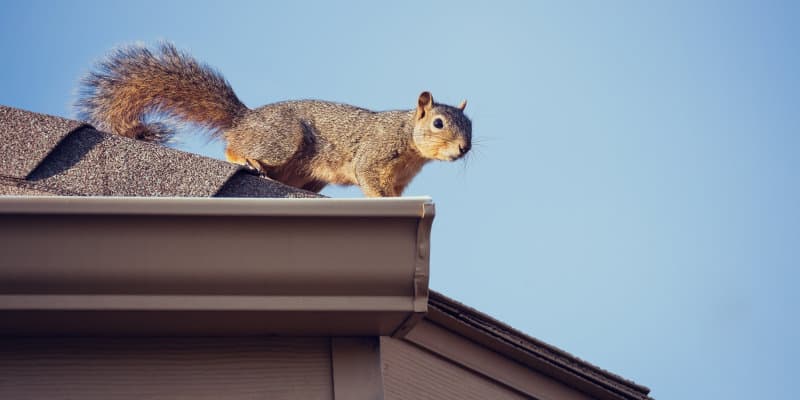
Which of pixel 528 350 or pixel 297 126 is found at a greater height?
pixel 297 126

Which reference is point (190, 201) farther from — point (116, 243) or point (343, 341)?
point (343, 341)

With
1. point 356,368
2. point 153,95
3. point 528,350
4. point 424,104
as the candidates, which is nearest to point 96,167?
point 356,368

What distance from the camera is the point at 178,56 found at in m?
5.28

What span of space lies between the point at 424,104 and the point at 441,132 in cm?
41

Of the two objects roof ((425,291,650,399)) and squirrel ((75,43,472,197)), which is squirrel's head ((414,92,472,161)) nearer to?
squirrel ((75,43,472,197))

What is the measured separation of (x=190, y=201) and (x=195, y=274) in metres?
0.12

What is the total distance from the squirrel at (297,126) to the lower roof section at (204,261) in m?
2.95

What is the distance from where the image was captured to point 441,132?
592 cm

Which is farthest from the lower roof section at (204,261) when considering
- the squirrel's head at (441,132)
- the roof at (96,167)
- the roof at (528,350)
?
the squirrel's head at (441,132)

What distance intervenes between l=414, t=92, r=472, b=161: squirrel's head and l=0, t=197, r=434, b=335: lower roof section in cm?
418

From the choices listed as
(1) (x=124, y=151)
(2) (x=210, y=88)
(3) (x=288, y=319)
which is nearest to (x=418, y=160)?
(2) (x=210, y=88)

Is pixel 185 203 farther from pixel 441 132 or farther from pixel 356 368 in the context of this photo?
pixel 441 132

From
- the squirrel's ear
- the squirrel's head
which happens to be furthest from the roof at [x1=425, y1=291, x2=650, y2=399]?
the squirrel's ear

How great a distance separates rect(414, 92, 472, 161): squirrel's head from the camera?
584cm
